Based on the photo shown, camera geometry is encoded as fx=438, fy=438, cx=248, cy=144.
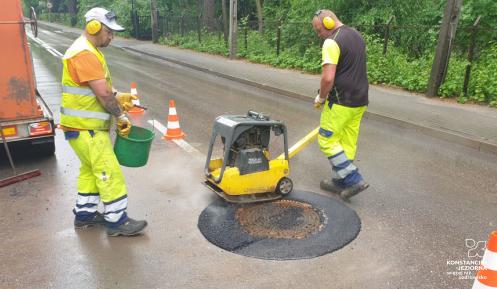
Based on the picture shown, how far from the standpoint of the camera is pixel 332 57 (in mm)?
4469

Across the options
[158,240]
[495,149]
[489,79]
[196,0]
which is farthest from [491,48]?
[196,0]

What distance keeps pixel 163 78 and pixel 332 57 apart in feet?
33.8

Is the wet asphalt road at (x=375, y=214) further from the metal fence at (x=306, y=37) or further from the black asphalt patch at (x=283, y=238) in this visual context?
the metal fence at (x=306, y=37)

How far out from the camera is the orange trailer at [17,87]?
499cm

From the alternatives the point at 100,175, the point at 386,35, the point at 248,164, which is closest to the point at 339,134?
the point at 248,164

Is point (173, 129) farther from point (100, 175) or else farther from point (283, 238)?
point (283, 238)

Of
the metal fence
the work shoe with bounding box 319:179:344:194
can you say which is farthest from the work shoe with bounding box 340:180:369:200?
the metal fence

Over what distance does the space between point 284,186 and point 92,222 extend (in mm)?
1985

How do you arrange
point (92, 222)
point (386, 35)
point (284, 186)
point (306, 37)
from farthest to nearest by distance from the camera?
point (306, 37) → point (386, 35) → point (284, 186) → point (92, 222)

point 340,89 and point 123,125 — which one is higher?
point 340,89

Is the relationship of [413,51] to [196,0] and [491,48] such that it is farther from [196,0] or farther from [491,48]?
[196,0]

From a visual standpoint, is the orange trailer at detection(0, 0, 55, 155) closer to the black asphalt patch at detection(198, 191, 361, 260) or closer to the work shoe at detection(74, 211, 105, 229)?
the work shoe at detection(74, 211, 105, 229)

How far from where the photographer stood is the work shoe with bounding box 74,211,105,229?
163 inches

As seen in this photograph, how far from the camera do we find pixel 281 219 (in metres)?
4.30
